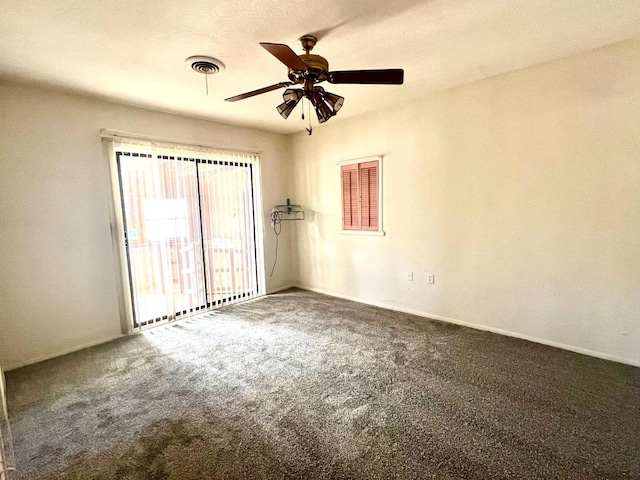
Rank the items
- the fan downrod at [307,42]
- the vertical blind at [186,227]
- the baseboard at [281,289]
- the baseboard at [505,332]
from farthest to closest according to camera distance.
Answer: the baseboard at [281,289]
the vertical blind at [186,227]
the baseboard at [505,332]
the fan downrod at [307,42]

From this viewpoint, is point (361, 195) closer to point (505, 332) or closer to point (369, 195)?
point (369, 195)

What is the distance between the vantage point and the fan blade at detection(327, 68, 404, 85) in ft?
6.30

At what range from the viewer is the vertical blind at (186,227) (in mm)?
3504

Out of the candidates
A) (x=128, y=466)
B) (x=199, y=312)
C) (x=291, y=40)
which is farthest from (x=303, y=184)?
(x=128, y=466)

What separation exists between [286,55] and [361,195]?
8.54 ft

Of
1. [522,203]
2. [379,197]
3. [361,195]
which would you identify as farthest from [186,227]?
[522,203]

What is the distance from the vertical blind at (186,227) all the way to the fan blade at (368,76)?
2.57m

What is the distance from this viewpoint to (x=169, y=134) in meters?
3.76

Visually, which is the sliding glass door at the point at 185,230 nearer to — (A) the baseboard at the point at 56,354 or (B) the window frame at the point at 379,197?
(A) the baseboard at the point at 56,354

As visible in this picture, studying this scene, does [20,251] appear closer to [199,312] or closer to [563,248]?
[199,312]

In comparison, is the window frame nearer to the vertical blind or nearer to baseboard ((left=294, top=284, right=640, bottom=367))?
baseboard ((left=294, top=284, right=640, bottom=367))

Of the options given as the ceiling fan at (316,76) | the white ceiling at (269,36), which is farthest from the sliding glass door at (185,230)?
the ceiling fan at (316,76)

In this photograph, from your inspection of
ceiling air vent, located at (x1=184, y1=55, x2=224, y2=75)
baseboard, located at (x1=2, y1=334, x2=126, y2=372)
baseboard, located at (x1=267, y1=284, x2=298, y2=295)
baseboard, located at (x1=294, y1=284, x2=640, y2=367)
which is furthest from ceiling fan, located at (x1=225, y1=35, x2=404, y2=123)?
baseboard, located at (x1=267, y1=284, x2=298, y2=295)

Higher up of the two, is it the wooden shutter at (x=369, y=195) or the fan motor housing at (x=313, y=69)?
the fan motor housing at (x=313, y=69)
